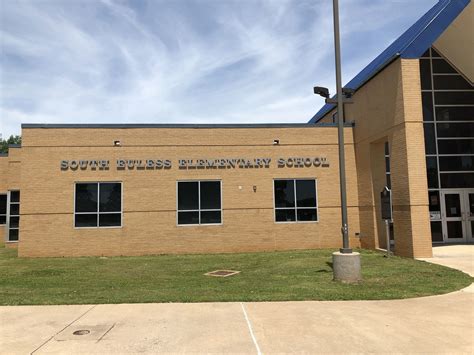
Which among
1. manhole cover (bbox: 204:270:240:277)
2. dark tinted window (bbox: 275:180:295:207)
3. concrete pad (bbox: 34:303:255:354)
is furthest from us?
dark tinted window (bbox: 275:180:295:207)

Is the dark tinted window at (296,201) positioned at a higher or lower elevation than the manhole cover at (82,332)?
higher

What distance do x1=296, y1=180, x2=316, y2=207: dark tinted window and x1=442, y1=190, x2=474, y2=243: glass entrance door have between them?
6.00 m

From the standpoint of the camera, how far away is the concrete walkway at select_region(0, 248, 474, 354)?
562 centimetres

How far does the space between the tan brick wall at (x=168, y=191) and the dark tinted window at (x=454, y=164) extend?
14.0ft

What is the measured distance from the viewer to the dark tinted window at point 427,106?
766 inches

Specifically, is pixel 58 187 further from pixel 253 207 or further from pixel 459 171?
pixel 459 171

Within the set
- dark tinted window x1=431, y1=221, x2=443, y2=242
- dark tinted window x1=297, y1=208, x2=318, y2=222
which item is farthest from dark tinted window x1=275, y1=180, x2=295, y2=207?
dark tinted window x1=431, y1=221, x2=443, y2=242

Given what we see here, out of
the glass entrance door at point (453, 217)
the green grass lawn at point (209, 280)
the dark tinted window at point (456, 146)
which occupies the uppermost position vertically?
the dark tinted window at point (456, 146)

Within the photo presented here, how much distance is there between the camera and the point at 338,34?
11.1 metres

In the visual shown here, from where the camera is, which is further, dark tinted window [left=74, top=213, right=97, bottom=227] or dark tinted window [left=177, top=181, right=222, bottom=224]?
dark tinted window [left=177, top=181, right=222, bottom=224]

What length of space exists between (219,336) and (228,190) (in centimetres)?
1215

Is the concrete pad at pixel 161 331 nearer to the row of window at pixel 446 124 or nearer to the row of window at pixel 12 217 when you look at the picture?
the row of window at pixel 446 124

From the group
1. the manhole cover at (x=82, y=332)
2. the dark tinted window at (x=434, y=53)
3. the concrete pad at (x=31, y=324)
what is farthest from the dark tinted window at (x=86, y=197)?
the dark tinted window at (x=434, y=53)

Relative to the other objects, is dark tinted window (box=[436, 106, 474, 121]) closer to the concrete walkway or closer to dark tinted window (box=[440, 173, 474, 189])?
dark tinted window (box=[440, 173, 474, 189])
